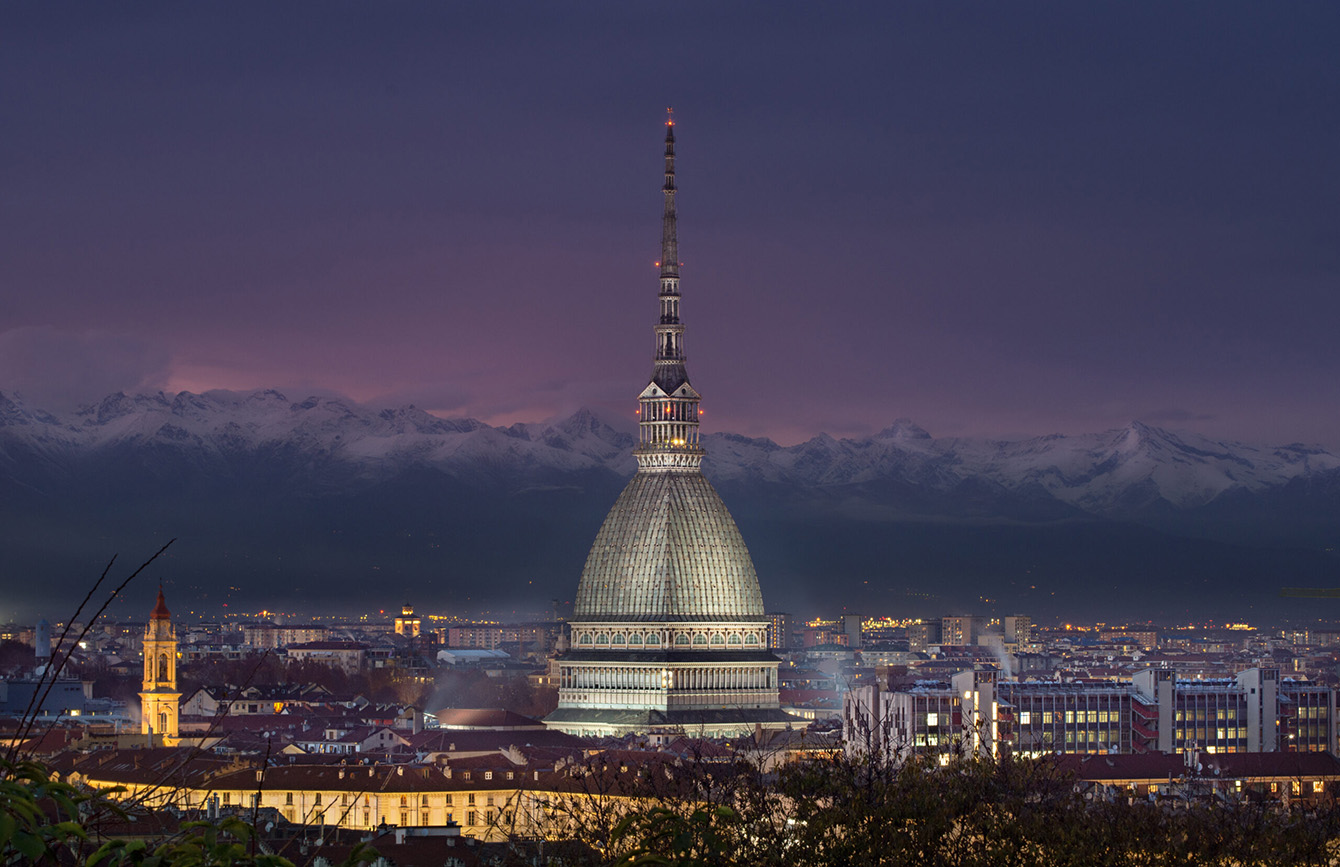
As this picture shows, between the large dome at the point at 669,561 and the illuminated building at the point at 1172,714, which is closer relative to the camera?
the large dome at the point at 669,561

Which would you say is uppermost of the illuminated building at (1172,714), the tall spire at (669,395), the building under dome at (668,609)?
the tall spire at (669,395)

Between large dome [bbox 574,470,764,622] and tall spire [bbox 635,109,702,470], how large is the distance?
834 mm

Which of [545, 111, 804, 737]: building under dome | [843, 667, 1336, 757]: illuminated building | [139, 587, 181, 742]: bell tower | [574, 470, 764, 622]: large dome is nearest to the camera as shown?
[545, 111, 804, 737]: building under dome

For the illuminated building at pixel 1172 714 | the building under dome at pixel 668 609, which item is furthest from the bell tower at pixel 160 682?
the illuminated building at pixel 1172 714

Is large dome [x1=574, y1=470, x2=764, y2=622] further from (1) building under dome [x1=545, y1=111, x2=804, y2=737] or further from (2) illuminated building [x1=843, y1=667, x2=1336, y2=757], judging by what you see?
(2) illuminated building [x1=843, y1=667, x2=1336, y2=757]

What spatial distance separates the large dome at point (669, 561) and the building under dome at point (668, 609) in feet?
0.12

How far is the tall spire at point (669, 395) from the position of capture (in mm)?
92375

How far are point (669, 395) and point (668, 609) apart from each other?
829 centimetres

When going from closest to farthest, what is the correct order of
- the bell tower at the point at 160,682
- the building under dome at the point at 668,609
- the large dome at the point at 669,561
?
the building under dome at the point at 668,609 < the large dome at the point at 669,561 < the bell tower at the point at 160,682

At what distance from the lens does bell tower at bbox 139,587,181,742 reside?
91250mm

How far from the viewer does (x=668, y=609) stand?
296 feet

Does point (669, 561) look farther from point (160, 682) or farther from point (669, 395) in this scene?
point (160, 682)

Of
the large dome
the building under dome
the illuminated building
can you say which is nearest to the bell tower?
the building under dome

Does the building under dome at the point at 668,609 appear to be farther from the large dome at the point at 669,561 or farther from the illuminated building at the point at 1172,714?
the illuminated building at the point at 1172,714
